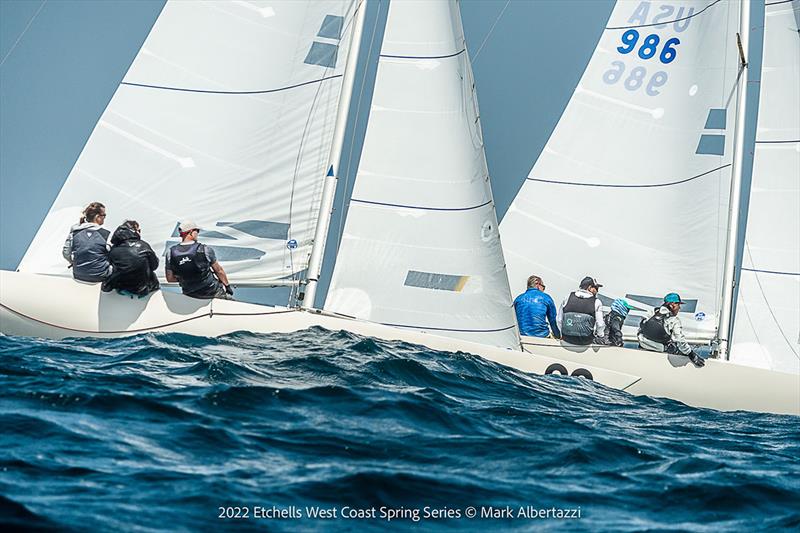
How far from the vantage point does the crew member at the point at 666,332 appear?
12.7 m

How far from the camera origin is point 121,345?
9.55m

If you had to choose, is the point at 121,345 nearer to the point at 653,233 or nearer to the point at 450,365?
the point at 450,365

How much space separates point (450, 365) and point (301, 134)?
150 inches

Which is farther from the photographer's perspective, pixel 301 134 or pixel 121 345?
pixel 301 134

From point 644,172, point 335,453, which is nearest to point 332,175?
point 644,172

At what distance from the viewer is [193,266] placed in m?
10.6

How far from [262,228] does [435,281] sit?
220 centimetres

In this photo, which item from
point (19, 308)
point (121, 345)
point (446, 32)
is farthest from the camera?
point (446, 32)

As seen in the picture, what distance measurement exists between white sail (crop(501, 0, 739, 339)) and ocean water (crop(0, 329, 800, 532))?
6120 mm

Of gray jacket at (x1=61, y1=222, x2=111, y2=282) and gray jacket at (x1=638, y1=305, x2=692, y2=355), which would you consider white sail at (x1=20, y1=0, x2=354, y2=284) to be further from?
gray jacket at (x1=638, y1=305, x2=692, y2=355)

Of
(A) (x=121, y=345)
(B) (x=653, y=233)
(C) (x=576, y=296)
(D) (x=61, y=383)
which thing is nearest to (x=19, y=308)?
(A) (x=121, y=345)

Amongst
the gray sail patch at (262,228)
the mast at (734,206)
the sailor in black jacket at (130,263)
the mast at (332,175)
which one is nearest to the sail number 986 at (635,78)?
the mast at (734,206)

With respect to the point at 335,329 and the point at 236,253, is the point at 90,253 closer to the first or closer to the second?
the point at 236,253

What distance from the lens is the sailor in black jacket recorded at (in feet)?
33.6
